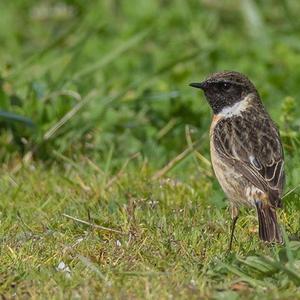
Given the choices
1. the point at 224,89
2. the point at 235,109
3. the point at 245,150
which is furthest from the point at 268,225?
the point at 224,89

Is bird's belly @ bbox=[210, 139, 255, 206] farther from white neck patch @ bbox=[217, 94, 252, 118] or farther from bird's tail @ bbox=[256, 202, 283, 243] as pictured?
white neck patch @ bbox=[217, 94, 252, 118]

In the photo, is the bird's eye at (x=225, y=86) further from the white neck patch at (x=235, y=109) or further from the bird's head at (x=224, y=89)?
the white neck patch at (x=235, y=109)

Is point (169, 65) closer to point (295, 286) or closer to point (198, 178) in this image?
point (198, 178)

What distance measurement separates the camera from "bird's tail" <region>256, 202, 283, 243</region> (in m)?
7.18

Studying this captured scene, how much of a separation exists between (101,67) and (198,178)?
2.78 meters

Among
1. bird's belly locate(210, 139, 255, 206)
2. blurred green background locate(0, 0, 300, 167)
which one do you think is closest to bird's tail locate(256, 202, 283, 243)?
bird's belly locate(210, 139, 255, 206)

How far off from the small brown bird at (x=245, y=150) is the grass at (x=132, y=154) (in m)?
0.22

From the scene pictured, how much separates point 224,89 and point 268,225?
200cm

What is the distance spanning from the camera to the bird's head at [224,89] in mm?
8938

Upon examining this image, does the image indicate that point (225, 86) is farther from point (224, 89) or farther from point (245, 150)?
point (245, 150)

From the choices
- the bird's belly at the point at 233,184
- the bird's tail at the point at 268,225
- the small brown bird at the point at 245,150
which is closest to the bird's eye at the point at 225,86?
the small brown bird at the point at 245,150

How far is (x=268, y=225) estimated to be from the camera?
23.9 ft

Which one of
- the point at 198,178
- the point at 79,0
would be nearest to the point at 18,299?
the point at 198,178

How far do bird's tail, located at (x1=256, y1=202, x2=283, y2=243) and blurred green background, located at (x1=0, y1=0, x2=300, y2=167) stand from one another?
2.14m
